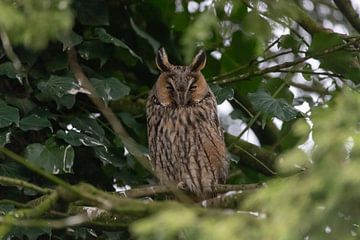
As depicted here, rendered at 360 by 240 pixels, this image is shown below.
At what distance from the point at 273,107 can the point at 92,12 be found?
3.59 ft

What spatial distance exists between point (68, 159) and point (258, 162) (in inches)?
43.2

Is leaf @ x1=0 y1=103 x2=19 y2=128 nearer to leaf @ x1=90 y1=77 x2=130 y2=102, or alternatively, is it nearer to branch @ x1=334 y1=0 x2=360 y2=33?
leaf @ x1=90 y1=77 x2=130 y2=102

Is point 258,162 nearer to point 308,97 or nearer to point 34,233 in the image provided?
point 308,97

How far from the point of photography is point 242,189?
2.94 metres

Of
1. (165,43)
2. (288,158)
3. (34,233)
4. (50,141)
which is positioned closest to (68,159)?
(50,141)

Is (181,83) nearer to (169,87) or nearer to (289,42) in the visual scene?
(169,87)

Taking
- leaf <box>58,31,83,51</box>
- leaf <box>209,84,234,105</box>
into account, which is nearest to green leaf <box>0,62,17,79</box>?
leaf <box>58,31,83,51</box>

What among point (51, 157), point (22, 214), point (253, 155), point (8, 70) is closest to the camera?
point (22, 214)

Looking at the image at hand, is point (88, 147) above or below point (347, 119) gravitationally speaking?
below

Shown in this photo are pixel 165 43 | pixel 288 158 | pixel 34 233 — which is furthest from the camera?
pixel 165 43

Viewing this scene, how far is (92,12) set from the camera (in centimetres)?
424

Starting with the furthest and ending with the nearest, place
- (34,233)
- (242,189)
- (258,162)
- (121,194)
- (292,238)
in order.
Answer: (258,162) → (34,233) → (121,194) → (242,189) → (292,238)

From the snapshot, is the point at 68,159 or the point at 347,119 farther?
the point at 68,159

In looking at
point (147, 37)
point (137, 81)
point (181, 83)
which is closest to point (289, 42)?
point (181, 83)
